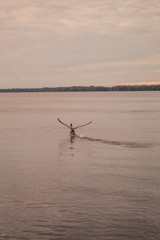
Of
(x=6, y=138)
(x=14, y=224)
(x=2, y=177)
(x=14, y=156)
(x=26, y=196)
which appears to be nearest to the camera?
(x=14, y=224)

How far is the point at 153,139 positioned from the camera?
3256cm

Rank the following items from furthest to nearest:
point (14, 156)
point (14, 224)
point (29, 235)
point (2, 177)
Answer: point (14, 156), point (2, 177), point (14, 224), point (29, 235)

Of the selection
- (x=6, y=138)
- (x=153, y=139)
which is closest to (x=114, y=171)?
(x=153, y=139)

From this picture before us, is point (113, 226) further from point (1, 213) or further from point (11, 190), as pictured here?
point (11, 190)

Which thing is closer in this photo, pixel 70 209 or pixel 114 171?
pixel 70 209

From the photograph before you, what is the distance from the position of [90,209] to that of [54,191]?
2.97 m

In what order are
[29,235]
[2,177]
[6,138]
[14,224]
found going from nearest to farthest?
[29,235] → [14,224] → [2,177] → [6,138]

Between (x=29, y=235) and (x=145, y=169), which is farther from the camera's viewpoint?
(x=145, y=169)

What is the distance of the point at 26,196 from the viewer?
47.5 ft

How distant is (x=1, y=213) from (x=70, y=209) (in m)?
2.69

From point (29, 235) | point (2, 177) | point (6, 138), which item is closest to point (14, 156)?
point (2, 177)

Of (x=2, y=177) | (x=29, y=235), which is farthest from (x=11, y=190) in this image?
(x=29, y=235)

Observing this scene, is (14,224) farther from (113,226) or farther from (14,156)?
(14,156)

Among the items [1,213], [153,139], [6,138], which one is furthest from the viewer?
[6,138]
